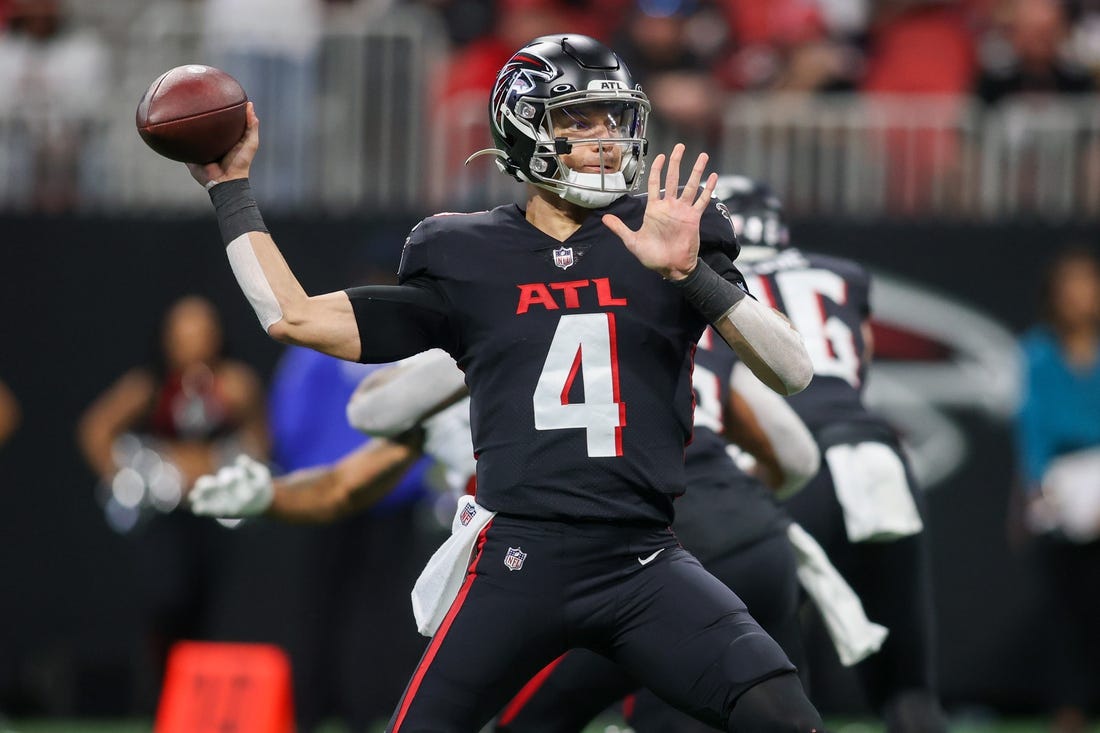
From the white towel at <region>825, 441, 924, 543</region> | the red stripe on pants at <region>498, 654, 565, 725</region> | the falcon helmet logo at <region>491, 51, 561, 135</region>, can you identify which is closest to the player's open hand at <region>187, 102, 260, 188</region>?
the falcon helmet logo at <region>491, 51, 561, 135</region>

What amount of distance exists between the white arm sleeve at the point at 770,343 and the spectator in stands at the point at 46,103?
255 inches

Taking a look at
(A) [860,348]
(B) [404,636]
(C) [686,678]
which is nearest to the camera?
(C) [686,678]

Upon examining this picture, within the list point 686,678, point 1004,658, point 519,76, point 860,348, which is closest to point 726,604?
point 686,678

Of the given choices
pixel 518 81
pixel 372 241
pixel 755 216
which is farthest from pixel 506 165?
pixel 372 241

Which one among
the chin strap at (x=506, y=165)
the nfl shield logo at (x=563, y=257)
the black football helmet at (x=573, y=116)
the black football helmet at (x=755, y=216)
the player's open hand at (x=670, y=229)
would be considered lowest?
the black football helmet at (x=755, y=216)

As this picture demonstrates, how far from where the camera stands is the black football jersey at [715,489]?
4.74 meters

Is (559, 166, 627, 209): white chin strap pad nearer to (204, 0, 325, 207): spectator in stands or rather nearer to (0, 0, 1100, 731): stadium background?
(0, 0, 1100, 731): stadium background

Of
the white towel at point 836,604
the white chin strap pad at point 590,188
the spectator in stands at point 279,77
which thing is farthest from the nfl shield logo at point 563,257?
the spectator in stands at point 279,77

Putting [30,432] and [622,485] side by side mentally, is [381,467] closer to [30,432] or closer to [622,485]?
[622,485]

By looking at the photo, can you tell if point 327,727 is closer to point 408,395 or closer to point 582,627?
point 408,395

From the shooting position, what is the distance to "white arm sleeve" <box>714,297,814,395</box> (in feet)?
13.0

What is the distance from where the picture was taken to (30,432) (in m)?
9.61

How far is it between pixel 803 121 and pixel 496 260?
5775 millimetres

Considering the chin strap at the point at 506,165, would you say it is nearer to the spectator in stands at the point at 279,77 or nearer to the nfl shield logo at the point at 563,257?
the nfl shield logo at the point at 563,257
